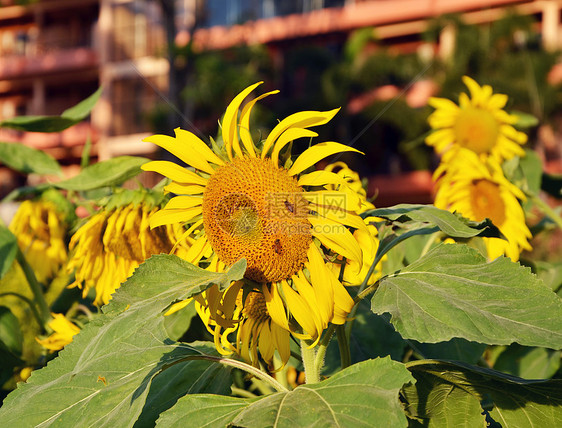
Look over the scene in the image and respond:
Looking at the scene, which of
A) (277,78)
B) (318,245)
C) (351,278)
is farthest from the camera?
(277,78)

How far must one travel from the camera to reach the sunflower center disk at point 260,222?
68cm

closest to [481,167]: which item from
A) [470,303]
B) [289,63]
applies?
[470,303]

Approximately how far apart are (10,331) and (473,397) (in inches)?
25.6

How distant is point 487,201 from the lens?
148 centimetres

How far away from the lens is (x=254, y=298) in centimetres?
72

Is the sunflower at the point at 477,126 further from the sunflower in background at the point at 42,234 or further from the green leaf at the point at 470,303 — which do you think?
the green leaf at the point at 470,303

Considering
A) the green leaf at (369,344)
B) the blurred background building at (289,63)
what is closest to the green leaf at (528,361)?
the green leaf at (369,344)

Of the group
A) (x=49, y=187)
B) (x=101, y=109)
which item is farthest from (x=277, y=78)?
(x=49, y=187)

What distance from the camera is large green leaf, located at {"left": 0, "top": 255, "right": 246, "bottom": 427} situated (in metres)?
0.56

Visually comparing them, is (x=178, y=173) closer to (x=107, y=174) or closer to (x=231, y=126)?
(x=231, y=126)

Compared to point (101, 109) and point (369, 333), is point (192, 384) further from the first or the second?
point (101, 109)

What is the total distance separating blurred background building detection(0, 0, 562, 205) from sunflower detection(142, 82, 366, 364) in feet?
38.4

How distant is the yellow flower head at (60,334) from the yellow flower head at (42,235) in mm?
179

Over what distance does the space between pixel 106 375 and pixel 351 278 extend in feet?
0.96
